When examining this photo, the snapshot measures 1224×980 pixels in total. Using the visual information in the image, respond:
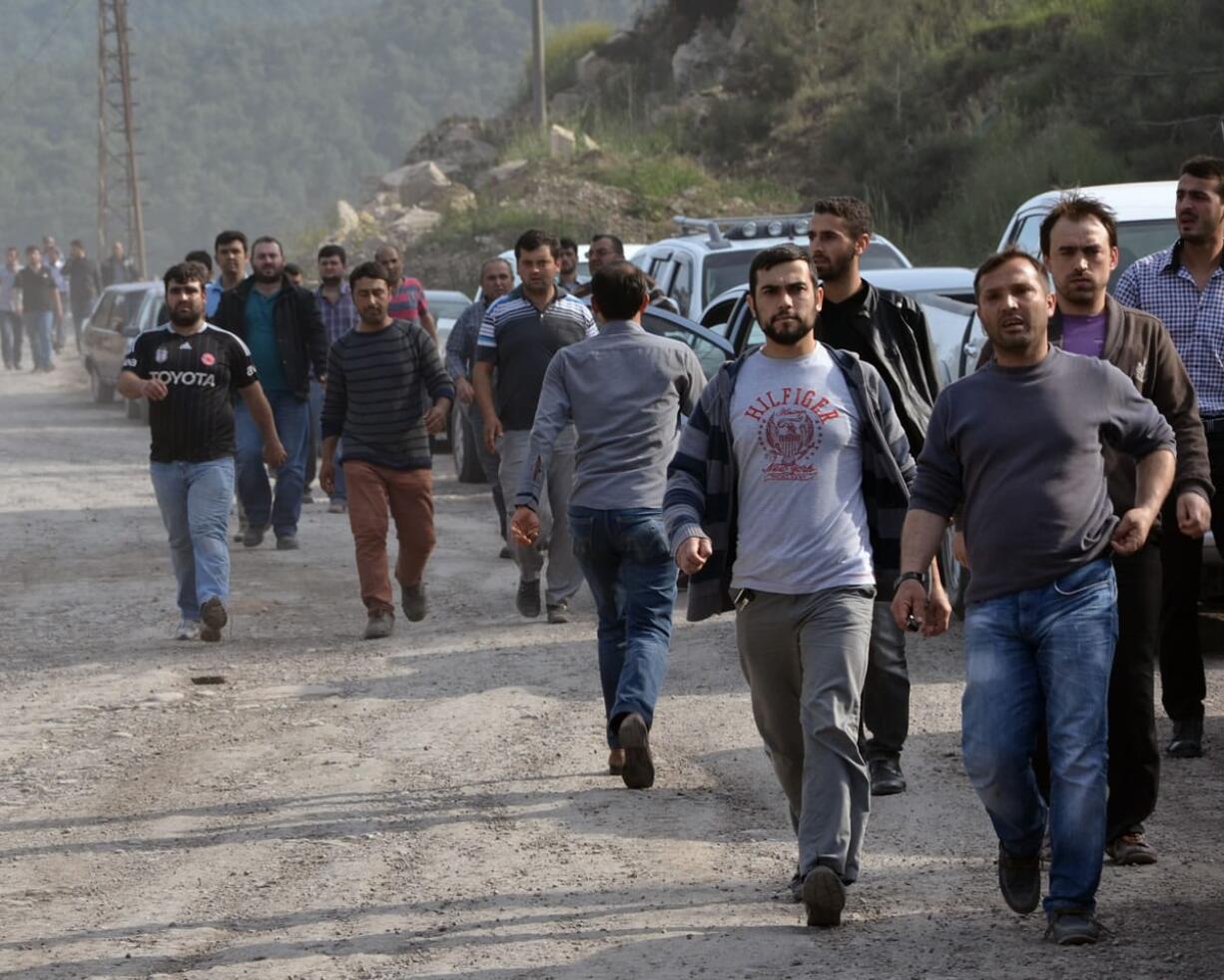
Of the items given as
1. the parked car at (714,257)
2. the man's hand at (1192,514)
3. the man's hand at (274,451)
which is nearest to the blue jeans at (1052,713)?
the man's hand at (1192,514)

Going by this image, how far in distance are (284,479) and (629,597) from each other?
7.31 meters

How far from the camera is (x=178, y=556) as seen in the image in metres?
11.7

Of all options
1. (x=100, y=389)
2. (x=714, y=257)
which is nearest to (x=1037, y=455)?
(x=714, y=257)

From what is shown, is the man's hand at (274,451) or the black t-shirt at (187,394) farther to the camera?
the man's hand at (274,451)

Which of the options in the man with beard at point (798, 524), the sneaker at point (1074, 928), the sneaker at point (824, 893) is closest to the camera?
the sneaker at point (1074, 928)

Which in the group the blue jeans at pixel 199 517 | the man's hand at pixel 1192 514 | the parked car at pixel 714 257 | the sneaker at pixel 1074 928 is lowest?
the sneaker at pixel 1074 928

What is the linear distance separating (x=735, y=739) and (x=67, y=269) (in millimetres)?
38911

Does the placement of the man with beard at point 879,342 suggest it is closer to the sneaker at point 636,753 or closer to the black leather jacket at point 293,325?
the sneaker at point 636,753

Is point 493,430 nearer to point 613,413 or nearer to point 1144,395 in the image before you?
point 613,413

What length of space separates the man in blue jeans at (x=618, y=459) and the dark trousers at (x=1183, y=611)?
1802mm

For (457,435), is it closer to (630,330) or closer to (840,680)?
(630,330)

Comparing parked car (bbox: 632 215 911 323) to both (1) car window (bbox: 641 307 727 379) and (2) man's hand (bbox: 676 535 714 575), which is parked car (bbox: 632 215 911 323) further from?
(2) man's hand (bbox: 676 535 714 575)

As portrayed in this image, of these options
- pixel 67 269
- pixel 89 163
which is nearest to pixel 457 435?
pixel 67 269

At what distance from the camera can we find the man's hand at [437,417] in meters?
11.5
